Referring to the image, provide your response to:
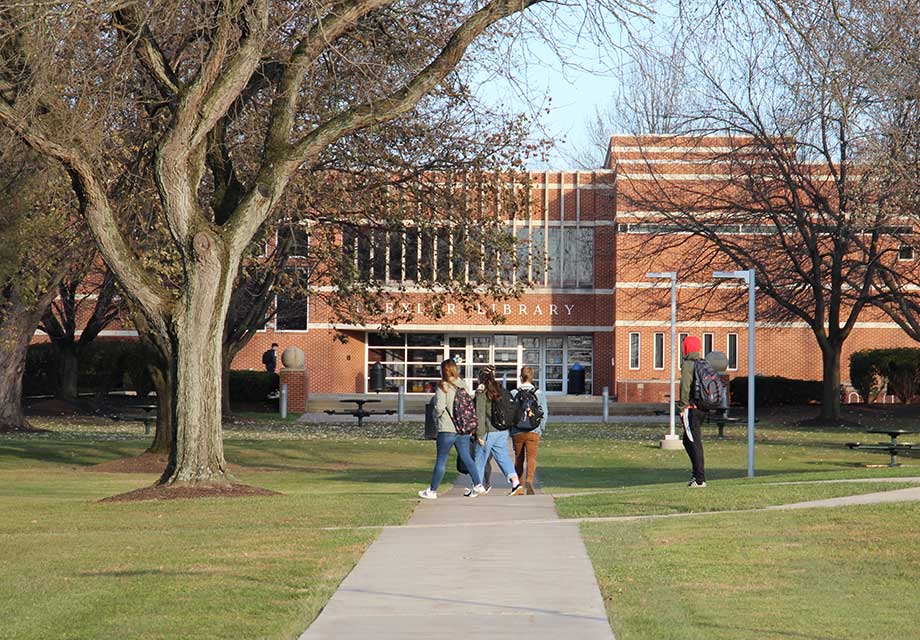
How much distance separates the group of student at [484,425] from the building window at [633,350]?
1452 inches

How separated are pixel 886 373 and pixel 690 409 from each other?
3322 cm

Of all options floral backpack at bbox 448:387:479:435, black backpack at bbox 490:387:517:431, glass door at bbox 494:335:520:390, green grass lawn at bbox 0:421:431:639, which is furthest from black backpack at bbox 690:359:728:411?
glass door at bbox 494:335:520:390

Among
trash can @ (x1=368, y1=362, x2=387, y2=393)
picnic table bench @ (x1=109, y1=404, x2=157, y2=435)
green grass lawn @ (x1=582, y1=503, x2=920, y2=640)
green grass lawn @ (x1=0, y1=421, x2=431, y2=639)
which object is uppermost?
trash can @ (x1=368, y1=362, x2=387, y2=393)

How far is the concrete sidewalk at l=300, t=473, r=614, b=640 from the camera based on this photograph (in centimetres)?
732

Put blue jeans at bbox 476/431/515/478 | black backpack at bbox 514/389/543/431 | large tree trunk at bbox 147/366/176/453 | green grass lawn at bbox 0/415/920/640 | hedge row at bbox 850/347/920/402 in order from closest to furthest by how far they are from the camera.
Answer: green grass lawn at bbox 0/415/920/640, blue jeans at bbox 476/431/515/478, black backpack at bbox 514/389/543/431, large tree trunk at bbox 147/366/176/453, hedge row at bbox 850/347/920/402

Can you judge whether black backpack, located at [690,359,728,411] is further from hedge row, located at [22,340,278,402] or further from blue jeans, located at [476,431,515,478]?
hedge row, located at [22,340,278,402]

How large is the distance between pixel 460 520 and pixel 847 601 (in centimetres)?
601

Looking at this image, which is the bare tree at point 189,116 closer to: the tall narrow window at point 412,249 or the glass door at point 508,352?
the tall narrow window at point 412,249

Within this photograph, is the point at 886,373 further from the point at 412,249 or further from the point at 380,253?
the point at 412,249

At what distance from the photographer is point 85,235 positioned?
24.6m

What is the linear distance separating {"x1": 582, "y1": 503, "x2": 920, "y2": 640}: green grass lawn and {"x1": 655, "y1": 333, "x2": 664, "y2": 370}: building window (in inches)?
1670

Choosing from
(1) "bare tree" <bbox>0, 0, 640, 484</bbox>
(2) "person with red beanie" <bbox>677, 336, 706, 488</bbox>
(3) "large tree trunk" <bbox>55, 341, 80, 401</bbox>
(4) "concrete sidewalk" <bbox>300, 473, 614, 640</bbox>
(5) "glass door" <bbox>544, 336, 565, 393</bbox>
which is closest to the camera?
(4) "concrete sidewalk" <bbox>300, 473, 614, 640</bbox>

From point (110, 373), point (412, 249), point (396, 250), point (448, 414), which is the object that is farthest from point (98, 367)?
point (448, 414)

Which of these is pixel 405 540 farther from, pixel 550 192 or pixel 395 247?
pixel 550 192
